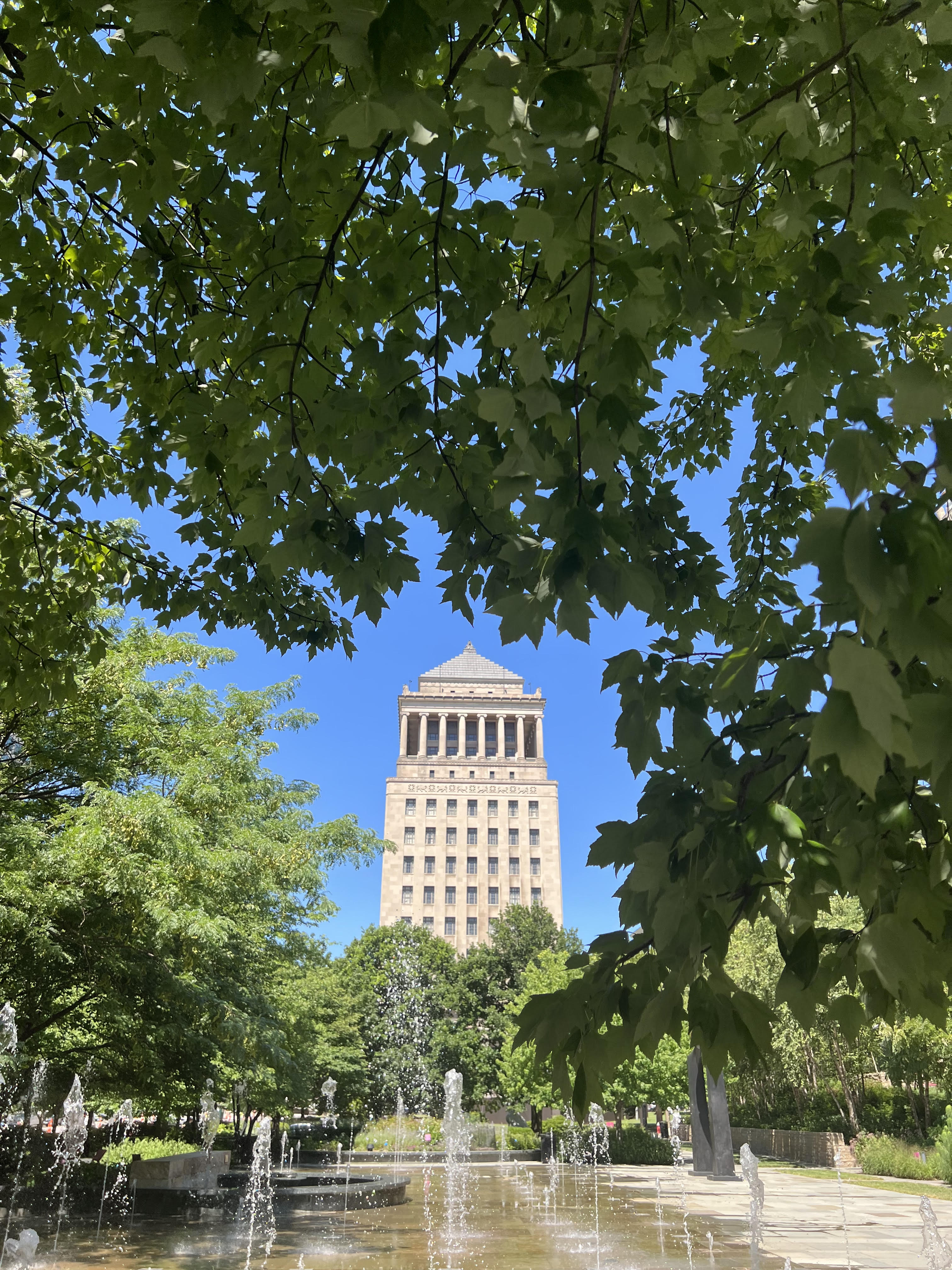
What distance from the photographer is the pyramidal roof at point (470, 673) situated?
4053 inches

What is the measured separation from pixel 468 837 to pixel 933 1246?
73186 millimetres

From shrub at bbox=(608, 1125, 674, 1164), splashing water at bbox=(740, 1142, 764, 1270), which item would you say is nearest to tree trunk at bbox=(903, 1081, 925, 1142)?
shrub at bbox=(608, 1125, 674, 1164)

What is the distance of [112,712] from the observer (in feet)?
47.4

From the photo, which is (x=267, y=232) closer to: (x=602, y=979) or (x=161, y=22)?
(x=161, y=22)

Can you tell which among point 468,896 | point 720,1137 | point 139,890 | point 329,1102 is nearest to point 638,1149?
point 720,1137

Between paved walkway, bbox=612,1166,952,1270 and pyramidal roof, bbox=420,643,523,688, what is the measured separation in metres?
77.7

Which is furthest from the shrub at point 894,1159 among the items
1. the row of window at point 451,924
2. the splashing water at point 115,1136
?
the row of window at point 451,924

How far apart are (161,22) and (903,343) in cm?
733

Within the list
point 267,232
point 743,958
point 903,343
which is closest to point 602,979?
point 267,232

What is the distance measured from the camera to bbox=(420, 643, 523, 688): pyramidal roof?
338 feet

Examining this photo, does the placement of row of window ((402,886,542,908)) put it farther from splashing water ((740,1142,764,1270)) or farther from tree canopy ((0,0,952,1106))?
tree canopy ((0,0,952,1106))

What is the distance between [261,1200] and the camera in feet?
59.7

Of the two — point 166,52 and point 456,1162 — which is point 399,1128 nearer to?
point 456,1162

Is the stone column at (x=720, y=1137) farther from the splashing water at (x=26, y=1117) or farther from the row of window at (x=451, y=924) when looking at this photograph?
the row of window at (x=451, y=924)
